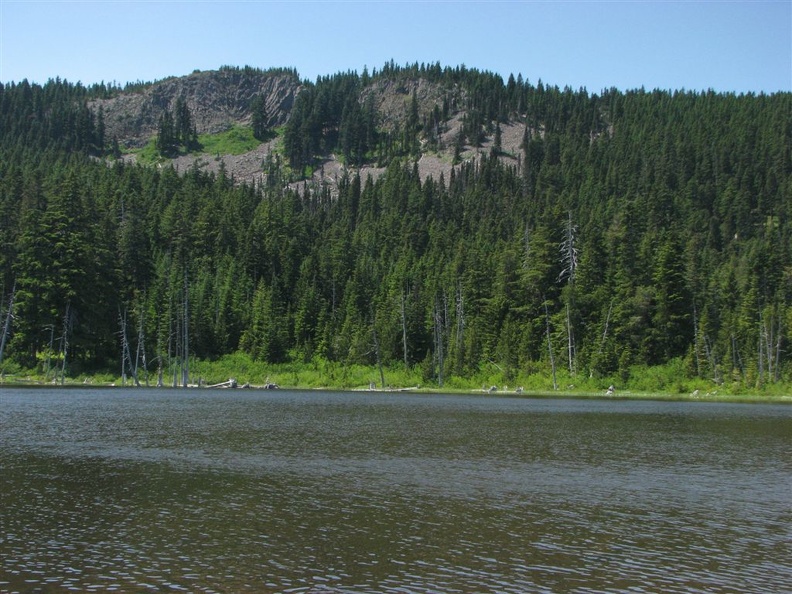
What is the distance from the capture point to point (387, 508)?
22.9m

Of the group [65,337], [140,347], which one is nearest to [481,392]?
[140,347]

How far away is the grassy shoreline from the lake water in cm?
4231

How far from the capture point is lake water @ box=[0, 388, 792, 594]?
16234 millimetres

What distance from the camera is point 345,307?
4705 inches

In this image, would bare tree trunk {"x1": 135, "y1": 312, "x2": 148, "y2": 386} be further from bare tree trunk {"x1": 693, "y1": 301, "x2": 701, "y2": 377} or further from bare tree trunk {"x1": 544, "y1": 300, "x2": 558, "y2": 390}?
bare tree trunk {"x1": 693, "y1": 301, "x2": 701, "y2": 377}

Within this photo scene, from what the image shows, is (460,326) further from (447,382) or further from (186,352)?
(186,352)

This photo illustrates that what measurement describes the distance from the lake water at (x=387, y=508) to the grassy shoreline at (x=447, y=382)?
42311mm

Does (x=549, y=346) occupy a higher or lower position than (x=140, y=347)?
higher

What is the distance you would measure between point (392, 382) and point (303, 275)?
31595 mm

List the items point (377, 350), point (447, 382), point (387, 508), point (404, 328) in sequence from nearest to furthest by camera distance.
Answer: point (387, 508), point (447, 382), point (377, 350), point (404, 328)

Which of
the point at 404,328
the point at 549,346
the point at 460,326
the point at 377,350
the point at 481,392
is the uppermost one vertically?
the point at 460,326

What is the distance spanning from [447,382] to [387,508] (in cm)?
7860

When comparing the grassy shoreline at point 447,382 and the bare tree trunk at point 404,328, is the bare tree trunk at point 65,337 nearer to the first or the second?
the grassy shoreline at point 447,382

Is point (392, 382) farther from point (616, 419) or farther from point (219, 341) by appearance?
point (616, 419)
